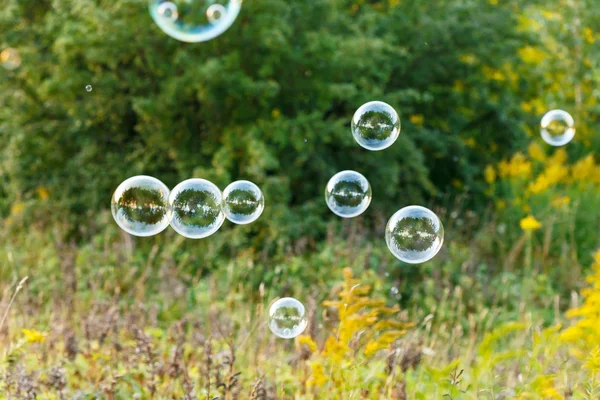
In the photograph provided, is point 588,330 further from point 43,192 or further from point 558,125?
point 43,192

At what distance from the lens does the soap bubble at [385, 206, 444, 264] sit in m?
3.44

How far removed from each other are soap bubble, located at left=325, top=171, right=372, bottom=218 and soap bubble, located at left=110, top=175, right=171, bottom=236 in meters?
0.86

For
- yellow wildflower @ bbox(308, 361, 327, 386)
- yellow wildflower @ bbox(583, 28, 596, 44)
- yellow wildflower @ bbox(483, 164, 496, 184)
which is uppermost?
yellow wildflower @ bbox(583, 28, 596, 44)

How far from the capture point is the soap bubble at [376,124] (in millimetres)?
3910

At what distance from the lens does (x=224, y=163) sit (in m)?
6.03

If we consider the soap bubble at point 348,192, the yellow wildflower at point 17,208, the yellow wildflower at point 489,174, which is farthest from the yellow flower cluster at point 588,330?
the yellow wildflower at point 17,208

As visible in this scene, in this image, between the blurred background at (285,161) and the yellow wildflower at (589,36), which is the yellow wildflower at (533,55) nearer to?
the yellow wildflower at (589,36)

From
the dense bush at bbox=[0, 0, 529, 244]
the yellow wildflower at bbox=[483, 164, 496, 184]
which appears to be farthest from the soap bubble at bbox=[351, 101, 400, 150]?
the yellow wildflower at bbox=[483, 164, 496, 184]

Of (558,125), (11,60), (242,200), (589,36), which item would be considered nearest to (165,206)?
(242,200)

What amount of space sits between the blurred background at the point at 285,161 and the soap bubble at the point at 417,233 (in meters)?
0.94

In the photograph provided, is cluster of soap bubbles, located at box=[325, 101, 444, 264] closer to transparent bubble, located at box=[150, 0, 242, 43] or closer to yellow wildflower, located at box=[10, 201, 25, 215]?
transparent bubble, located at box=[150, 0, 242, 43]

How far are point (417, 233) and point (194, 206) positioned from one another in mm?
960

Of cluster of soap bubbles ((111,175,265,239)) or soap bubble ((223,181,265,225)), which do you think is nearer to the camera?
cluster of soap bubbles ((111,175,265,239))

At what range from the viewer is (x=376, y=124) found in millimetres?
3926
